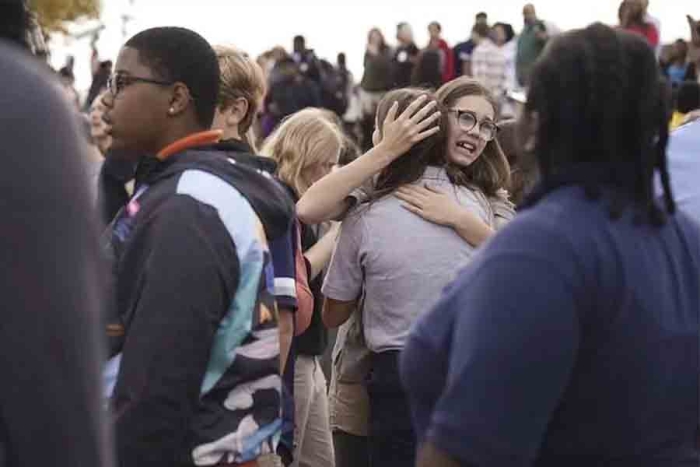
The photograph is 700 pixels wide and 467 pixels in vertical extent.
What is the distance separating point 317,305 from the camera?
20.2ft

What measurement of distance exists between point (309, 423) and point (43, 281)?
144 inches

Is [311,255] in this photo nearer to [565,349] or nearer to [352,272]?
[352,272]

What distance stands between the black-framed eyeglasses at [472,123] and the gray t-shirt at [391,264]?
0.82ft

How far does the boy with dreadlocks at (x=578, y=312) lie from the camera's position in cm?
279

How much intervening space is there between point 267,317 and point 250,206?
0.90ft

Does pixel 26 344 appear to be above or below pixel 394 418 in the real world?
above

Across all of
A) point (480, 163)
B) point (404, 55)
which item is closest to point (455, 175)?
point (480, 163)

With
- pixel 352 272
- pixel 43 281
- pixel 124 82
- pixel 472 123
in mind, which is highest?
pixel 43 281

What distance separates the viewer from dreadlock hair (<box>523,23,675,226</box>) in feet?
9.59

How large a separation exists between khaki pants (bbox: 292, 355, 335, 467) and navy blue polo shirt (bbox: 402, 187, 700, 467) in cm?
278

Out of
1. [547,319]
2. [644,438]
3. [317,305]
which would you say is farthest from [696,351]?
[317,305]

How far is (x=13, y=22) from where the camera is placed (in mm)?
2531

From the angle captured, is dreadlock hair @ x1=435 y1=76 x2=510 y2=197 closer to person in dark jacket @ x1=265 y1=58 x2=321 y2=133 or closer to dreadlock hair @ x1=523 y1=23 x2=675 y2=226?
dreadlock hair @ x1=523 y1=23 x2=675 y2=226

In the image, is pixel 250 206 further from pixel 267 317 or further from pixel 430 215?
pixel 430 215
